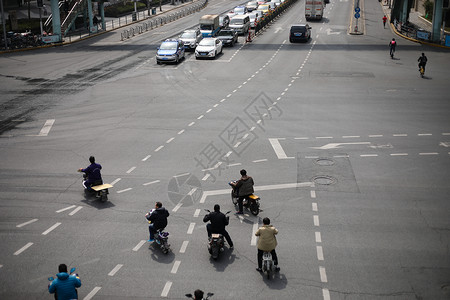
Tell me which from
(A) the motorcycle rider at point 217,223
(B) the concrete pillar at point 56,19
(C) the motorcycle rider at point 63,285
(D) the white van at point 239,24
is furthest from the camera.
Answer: (D) the white van at point 239,24

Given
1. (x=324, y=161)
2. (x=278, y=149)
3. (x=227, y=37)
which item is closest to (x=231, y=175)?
(x=278, y=149)

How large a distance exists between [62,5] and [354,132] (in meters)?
51.5

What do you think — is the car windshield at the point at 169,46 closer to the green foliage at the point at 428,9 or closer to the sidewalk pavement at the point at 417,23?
the sidewalk pavement at the point at 417,23

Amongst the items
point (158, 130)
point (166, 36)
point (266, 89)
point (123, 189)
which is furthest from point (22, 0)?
point (123, 189)

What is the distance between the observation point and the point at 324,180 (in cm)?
1880

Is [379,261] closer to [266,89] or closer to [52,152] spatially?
[52,152]

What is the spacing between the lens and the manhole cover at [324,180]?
18625 millimetres

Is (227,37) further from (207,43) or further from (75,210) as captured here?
(75,210)

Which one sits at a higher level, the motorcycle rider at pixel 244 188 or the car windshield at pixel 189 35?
the car windshield at pixel 189 35

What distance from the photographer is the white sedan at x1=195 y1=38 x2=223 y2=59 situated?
44.6m

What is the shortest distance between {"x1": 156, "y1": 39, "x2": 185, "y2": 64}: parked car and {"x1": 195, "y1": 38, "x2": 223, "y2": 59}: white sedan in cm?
143

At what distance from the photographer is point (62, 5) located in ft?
215

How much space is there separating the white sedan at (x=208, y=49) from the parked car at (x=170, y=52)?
4.71 feet

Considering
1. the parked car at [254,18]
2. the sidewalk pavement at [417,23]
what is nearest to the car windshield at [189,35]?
the parked car at [254,18]
